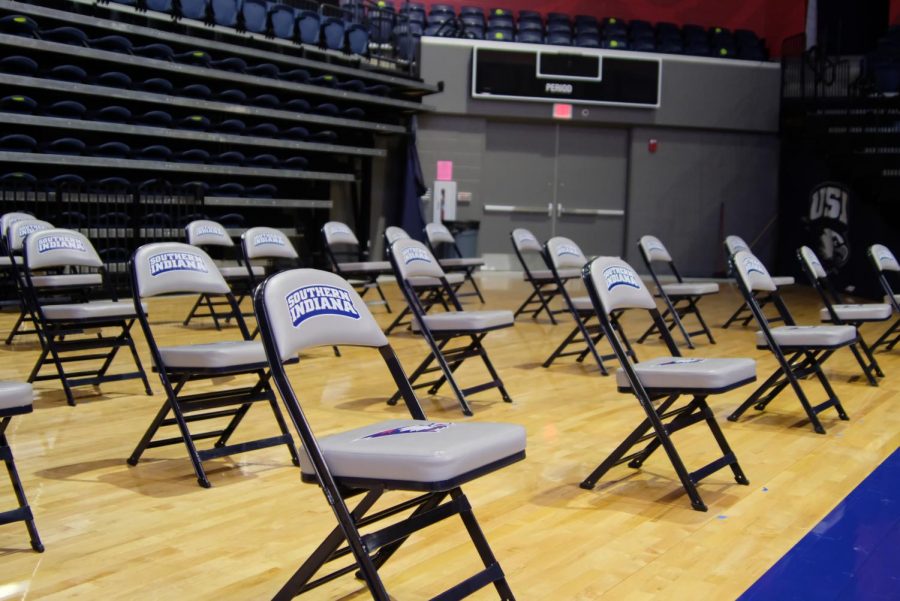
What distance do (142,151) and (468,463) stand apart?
9.22m

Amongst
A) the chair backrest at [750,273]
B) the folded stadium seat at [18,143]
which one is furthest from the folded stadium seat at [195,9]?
the chair backrest at [750,273]

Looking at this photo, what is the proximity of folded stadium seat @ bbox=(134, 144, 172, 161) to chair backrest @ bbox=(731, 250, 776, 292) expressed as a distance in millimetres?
7374

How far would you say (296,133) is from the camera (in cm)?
1205

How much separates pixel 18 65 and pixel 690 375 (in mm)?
8302

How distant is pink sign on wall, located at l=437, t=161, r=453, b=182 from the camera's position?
14312 mm

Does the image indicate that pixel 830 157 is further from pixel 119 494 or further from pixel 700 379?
pixel 119 494

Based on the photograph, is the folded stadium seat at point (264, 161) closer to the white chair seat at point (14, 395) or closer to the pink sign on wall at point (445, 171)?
the pink sign on wall at point (445, 171)

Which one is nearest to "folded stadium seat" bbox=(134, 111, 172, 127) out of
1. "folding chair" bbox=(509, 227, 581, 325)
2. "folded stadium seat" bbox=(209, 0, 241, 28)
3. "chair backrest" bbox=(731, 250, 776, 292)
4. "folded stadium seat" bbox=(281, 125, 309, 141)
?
"folded stadium seat" bbox=(209, 0, 241, 28)

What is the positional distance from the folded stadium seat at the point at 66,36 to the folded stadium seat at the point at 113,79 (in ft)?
1.18

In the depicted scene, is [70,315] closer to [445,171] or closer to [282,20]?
[282,20]

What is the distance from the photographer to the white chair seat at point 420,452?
2.05 m

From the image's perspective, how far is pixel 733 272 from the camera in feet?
15.4

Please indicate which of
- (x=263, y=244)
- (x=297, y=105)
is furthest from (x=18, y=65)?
(x=263, y=244)

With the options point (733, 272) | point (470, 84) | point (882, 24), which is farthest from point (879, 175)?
point (733, 272)
